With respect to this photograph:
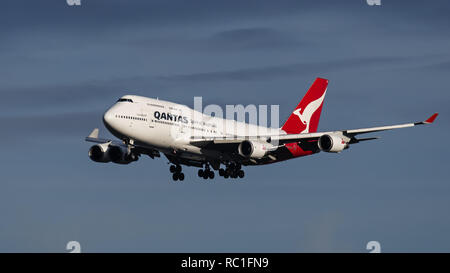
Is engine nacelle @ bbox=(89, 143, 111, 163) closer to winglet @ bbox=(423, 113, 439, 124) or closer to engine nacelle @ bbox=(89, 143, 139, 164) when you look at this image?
engine nacelle @ bbox=(89, 143, 139, 164)

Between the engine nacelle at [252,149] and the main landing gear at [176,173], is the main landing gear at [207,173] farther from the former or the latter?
the engine nacelle at [252,149]

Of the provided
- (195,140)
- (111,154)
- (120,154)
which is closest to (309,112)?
(195,140)

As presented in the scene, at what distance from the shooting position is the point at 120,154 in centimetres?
9112

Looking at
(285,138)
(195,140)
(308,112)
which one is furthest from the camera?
(308,112)

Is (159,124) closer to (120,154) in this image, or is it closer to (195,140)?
(195,140)

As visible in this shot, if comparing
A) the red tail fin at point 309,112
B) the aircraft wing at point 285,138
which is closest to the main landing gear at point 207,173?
the aircraft wing at point 285,138

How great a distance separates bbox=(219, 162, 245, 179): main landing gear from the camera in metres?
91.6

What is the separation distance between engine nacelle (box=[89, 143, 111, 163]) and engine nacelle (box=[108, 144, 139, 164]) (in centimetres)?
47

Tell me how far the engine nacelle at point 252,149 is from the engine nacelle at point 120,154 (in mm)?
11756

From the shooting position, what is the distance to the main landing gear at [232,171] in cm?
9156

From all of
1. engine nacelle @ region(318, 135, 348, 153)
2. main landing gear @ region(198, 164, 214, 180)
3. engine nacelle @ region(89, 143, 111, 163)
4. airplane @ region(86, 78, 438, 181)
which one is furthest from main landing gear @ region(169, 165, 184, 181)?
engine nacelle @ region(318, 135, 348, 153)

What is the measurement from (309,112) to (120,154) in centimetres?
2711

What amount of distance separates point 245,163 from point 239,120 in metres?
5.08
